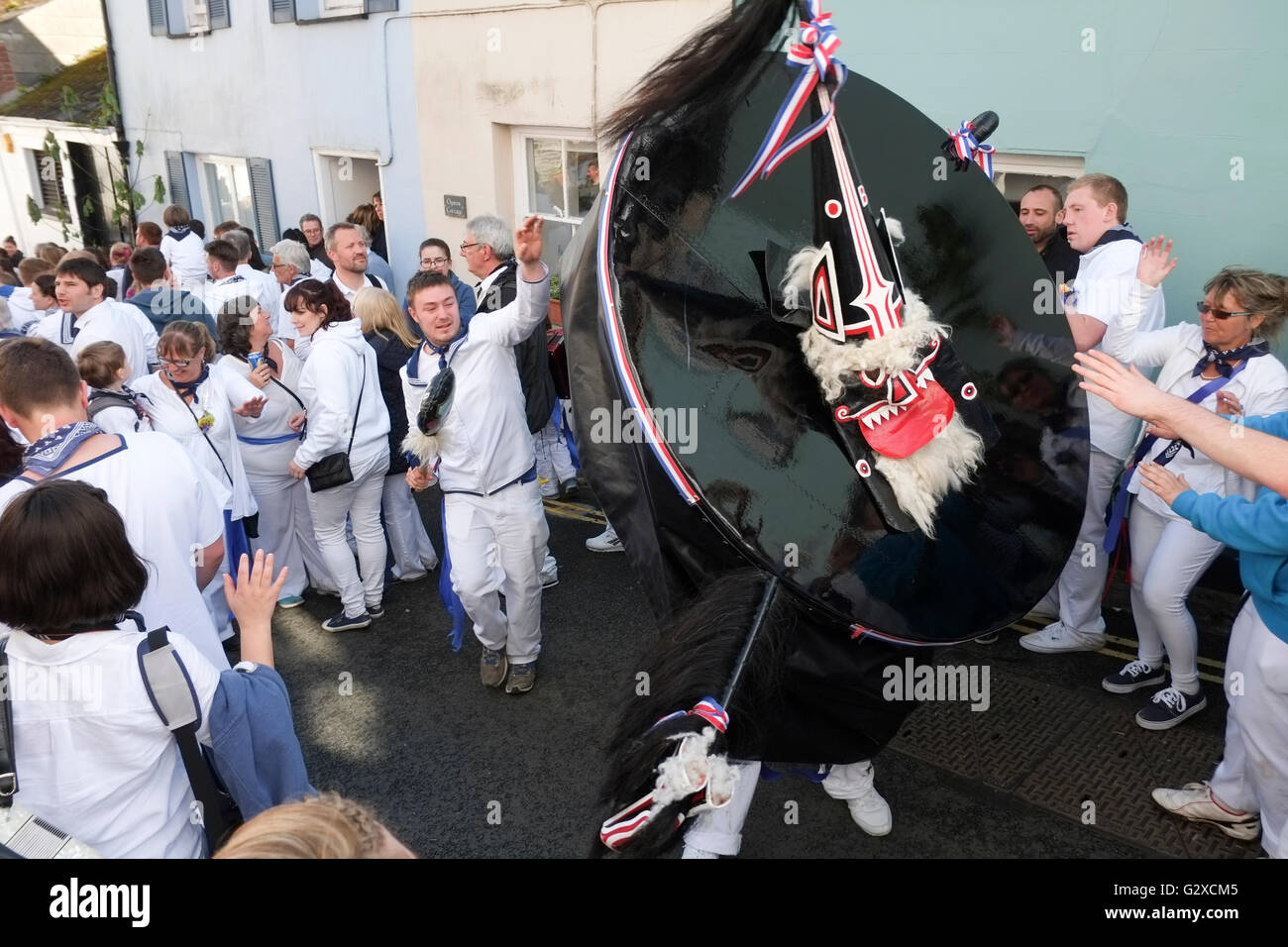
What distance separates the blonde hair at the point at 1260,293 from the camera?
146 inches

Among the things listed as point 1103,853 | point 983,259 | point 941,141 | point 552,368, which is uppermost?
point 941,141

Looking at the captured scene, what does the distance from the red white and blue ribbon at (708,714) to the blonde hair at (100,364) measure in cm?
359

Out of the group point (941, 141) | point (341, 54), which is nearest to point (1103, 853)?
point (941, 141)

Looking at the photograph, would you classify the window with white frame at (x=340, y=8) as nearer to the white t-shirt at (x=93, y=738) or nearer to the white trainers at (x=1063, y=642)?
the white trainers at (x=1063, y=642)

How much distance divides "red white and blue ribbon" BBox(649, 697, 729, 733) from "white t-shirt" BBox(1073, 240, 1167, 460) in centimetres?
334

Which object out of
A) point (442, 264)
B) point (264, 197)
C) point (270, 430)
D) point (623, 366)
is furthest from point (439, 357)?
point (264, 197)

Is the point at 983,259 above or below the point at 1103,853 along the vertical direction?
→ above

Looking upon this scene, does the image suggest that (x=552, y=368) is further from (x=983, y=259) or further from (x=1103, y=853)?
(x=1103, y=853)

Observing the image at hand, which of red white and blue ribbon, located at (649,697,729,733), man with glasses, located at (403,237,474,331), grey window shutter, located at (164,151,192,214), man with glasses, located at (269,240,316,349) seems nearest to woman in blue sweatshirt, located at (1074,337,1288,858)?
red white and blue ribbon, located at (649,697,729,733)

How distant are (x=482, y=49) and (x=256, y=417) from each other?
6203 mm

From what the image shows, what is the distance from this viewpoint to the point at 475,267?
16.9 feet

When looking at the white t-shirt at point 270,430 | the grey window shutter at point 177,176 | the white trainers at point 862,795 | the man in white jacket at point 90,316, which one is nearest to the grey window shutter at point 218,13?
the grey window shutter at point 177,176
